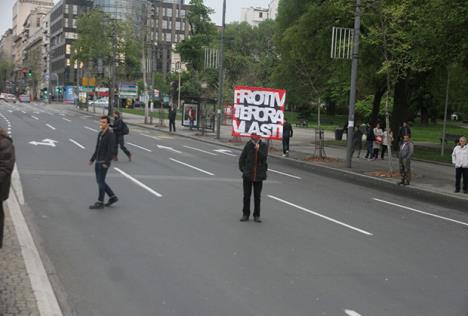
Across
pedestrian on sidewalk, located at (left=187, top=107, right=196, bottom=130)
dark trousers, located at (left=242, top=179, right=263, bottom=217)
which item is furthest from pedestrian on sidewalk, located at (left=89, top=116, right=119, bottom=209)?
pedestrian on sidewalk, located at (left=187, top=107, right=196, bottom=130)

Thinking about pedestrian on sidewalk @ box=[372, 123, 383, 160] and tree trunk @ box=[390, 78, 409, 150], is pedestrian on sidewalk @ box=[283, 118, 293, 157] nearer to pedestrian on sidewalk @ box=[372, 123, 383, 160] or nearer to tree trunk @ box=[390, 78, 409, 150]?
pedestrian on sidewalk @ box=[372, 123, 383, 160]

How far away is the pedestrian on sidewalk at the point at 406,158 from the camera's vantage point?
17750mm

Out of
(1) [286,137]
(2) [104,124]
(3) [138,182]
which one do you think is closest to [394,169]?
(1) [286,137]

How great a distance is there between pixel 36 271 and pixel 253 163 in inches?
196

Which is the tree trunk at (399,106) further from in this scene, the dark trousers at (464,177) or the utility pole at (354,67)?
the dark trousers at (464,177)

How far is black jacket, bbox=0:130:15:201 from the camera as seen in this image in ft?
23.0

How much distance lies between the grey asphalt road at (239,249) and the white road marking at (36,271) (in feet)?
0.71

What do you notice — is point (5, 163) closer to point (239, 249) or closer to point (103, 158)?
point (239, 249)

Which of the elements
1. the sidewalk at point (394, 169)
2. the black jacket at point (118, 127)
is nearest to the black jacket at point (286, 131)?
the sidewalk at point (394, 169)

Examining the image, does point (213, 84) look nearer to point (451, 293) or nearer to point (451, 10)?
point (451, 10)

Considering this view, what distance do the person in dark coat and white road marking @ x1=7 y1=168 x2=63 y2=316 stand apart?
3878 mm

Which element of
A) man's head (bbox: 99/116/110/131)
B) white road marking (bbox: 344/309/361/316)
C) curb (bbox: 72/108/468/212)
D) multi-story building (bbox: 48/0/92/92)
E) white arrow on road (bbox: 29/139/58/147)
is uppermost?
multi-story building (bbox: 48/0/92/92)

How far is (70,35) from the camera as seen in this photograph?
135250 mm

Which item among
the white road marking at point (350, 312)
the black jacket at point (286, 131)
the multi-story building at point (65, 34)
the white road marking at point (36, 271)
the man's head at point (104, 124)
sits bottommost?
the white road marking at point (350, 312)
